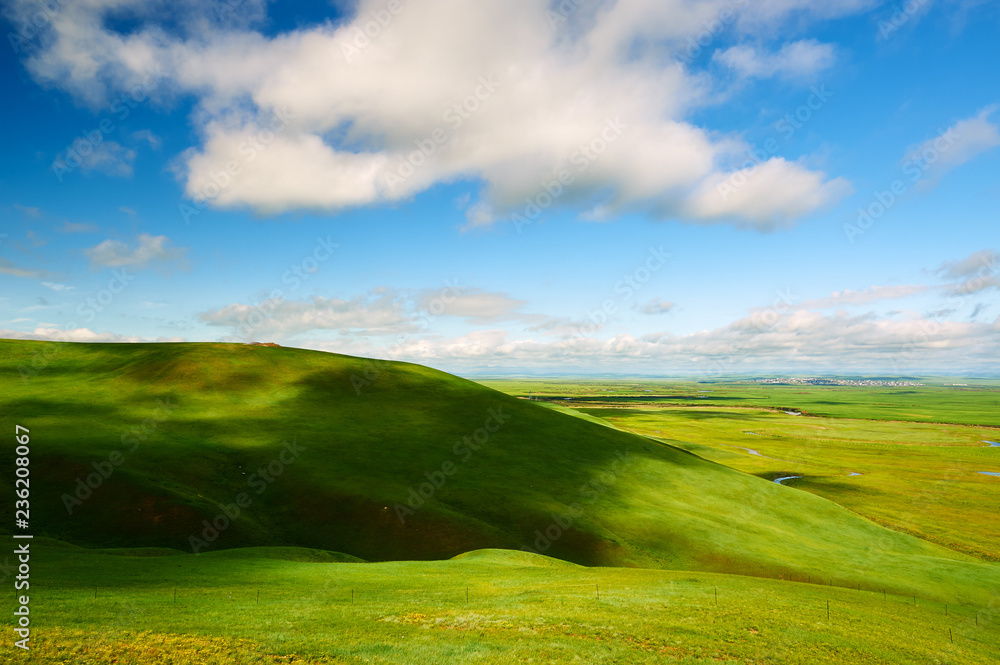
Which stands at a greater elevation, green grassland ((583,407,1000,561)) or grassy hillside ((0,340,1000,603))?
grassy hillside ((0,340,1000,603))

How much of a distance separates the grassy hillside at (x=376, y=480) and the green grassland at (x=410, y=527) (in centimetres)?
38

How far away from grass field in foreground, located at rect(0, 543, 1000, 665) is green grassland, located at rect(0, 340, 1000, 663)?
0.19 m

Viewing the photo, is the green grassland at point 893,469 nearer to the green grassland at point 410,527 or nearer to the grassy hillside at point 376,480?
the green grassland at point 410,527

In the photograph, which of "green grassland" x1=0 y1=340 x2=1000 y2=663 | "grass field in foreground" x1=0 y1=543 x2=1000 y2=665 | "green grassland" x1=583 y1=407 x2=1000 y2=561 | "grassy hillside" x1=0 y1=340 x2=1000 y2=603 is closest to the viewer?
"grass field in foreground" x1=0 y1=543 x2=1000 y2=665

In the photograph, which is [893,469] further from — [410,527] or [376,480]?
[376,480]

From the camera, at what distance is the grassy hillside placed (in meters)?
47.1

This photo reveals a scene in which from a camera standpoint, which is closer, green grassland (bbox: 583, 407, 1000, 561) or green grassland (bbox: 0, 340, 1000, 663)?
green grassland (bbox: 0, 340, 1000, 663)

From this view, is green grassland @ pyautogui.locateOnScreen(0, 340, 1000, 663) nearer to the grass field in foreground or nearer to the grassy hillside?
the grass field in foreground

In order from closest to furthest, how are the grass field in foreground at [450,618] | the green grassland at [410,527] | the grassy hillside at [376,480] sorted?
the grass field in foreground at [450,618], the green grassland at [410,527], the grassy hillside at [376,480]

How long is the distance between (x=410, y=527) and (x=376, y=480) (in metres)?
10.6

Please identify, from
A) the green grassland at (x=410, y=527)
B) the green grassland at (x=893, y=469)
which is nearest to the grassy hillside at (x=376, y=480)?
the green grassland at (x=410, y=527)

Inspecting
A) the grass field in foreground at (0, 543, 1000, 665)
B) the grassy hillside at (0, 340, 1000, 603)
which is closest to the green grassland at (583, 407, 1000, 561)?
the grassy hillside at (0, 340, 1000, 603)

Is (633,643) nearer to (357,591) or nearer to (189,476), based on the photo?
(357,591)

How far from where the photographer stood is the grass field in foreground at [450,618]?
18.7 m
